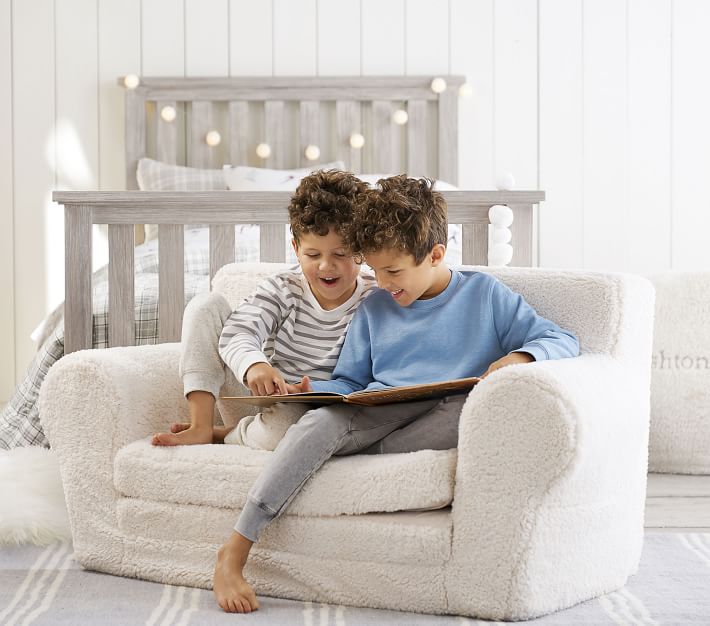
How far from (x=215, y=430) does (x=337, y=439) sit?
0.36 m

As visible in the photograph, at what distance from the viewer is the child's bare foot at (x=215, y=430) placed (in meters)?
1.63

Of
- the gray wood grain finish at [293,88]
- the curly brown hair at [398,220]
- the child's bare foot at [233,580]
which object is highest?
the gray wood grain finish at [293,88]

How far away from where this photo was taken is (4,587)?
1.49 meters

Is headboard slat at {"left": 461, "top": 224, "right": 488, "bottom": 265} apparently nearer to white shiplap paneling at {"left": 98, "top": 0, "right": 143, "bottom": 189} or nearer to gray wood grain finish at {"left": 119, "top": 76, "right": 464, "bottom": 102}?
gray wood grain finish at {"left": 119, "top": 76, "right": 464, "bottom": 102}

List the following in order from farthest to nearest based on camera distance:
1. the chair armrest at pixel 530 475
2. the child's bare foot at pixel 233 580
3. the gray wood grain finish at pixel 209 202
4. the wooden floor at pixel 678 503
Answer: the gray wood grain finish at pixel 209 202 → the wooden floor at pixel 678 503 → the child's bare foot at pixel 233 580 → the chair armrest at pixel 530 475

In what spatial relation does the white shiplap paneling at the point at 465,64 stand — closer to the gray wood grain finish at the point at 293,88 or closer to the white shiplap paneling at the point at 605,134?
the gray wood grain finish at the point at 293,88

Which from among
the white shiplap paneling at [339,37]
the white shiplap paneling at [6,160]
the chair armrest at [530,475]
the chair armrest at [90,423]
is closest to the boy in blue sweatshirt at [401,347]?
the chair armrest at [530,475]

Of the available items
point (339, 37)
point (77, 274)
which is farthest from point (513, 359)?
point (339, 37)

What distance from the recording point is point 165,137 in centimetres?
352

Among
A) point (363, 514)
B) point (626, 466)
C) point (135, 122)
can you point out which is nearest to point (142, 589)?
point (363, 514)

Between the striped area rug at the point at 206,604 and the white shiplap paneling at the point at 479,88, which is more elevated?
the white shiplap paneling at the point at 479,88

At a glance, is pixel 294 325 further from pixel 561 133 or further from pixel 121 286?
pixel 561 133

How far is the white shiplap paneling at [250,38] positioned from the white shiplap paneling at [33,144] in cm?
71

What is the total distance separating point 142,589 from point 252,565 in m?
0.20
